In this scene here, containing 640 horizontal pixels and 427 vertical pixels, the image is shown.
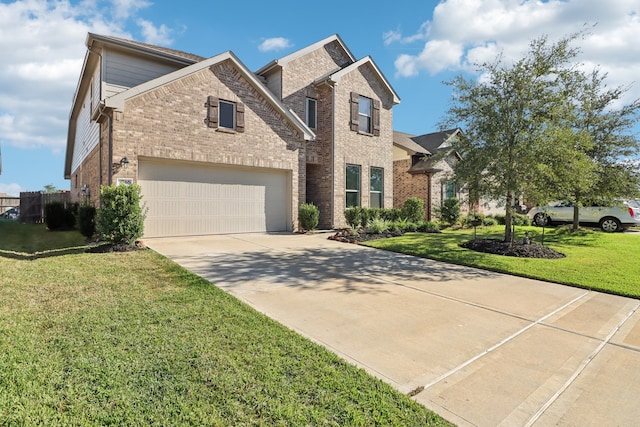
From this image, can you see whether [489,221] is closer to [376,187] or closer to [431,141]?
[376,187]

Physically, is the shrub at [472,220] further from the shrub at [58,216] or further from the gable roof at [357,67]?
the shrub at [58,216]

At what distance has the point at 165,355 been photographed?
3.12 meters

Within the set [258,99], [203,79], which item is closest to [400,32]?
[258,99]

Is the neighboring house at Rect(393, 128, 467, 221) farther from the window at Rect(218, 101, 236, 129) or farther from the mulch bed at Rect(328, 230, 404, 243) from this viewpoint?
the window at Rect(218, 101, 236, 129)

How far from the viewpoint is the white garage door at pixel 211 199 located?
35.7 feet

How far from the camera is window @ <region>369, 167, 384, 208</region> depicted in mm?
16766

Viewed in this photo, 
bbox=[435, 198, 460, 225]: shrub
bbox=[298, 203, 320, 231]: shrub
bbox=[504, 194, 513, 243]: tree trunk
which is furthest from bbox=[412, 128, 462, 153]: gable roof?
bbox=[504, 194, 513, 243]: tree trunk

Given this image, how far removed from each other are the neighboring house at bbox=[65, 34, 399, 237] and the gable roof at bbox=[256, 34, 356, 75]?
60 millimetres

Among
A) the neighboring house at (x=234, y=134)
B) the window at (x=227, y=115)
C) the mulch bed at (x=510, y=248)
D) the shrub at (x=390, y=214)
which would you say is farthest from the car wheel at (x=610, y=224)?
the window at (x=227, y=115)

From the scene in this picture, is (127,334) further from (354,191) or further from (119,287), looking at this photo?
(354,191)

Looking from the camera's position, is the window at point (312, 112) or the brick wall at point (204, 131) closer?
the brick wall at point (204, 131)

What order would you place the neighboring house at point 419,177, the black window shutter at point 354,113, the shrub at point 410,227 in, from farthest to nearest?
the neighboring house at point 419,177
the black window shutter at point 354,113
the shrub at point 410,227

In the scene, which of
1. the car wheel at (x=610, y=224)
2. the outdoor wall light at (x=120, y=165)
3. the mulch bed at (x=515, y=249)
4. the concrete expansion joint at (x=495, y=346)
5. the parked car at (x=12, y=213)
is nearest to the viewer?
the concrete expansion joint at (x=495, y=346)

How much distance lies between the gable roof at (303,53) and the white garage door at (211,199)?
15.7 feet
